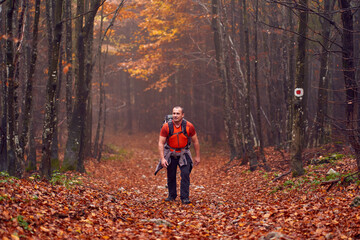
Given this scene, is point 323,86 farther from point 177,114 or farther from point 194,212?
point 194,212

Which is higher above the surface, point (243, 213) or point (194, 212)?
point (243, 213)

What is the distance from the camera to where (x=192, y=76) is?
26375 millimetres

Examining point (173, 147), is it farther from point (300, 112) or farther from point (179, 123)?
point (300, 112)

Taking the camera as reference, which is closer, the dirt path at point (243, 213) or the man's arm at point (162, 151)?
the dirt path at point (243, 213)

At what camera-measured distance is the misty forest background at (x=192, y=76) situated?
29.8 ft

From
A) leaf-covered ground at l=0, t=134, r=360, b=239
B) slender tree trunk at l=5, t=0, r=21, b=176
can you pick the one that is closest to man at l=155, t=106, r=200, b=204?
leaf-covered ground at l=0, t=134, r=360, b=239

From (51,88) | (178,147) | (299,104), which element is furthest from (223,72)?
(51,88)

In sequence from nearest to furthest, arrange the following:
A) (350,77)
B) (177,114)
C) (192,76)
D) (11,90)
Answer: (350,77), (177,114), (11,90), (192,76)

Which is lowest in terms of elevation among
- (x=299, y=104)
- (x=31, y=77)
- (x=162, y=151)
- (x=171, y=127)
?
(x=162, y=151)

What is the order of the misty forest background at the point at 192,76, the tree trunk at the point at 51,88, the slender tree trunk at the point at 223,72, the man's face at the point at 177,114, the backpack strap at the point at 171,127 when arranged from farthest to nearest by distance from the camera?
the slender tree trunk at the point at 223,72 < the misty forest background at the point at 192,76 < the tree trunk at the point at 51,88 < the backpack strap at the point at 171,127 < the man's face at the point at 177,114

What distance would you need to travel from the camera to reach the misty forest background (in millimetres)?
9078

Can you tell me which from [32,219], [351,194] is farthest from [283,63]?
[32,219]

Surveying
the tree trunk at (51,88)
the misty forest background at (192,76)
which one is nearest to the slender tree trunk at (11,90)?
the misty forest background at (192,76)

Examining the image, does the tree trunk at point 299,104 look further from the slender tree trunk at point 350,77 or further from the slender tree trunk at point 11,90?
the slender tree trunk at point 11,90
